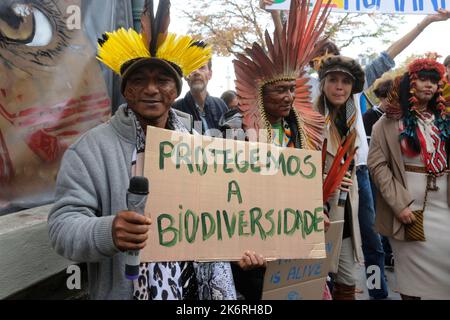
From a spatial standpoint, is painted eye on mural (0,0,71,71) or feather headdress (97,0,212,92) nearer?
feather headdress (97,0,212,92)

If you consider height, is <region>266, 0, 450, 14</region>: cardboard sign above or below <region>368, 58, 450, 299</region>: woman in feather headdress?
above

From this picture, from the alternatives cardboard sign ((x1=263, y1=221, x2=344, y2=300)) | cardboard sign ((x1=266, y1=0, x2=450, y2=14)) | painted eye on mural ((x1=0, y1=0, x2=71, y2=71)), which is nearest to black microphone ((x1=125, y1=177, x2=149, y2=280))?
cardboard sign ((x1=263, y1=221, x2=344, y2=300))

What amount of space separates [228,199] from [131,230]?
0.54 meters

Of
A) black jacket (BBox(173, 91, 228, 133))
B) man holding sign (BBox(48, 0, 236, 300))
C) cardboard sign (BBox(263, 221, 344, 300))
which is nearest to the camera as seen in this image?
man holding sign (BBox(48, 0, 236, 300))

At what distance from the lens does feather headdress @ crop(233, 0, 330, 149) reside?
2.42 m

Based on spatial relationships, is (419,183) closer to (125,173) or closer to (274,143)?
(274,143)

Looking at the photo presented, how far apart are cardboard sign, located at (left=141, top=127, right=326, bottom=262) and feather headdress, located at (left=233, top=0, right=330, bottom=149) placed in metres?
0.54


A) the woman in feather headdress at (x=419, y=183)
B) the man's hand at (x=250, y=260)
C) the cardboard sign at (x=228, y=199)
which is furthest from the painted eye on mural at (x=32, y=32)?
the woman in feather headdress at (x=419, y=183)

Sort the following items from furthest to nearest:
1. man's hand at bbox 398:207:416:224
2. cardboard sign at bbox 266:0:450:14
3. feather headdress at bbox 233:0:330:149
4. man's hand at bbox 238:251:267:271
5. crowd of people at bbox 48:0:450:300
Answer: cardboard sign at bbox 266:0:450:14, man's hand at bbox 398:207:416:224, feather headdress at bbox 233:0:330:149, man's hand at bbox 238:251:267:271, crowd of people at bbox 48:0:450:300

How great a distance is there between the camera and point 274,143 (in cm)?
256

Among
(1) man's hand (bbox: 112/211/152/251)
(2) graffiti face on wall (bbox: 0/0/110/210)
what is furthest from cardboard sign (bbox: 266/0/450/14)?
(1) man's hand (bbox: 112/211/152/251)

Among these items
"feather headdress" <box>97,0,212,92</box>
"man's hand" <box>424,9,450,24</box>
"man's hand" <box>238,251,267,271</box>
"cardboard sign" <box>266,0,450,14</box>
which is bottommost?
"man's hand" <box>238,251,267,271</box>

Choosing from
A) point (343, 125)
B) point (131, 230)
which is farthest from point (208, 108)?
point (131, 230)

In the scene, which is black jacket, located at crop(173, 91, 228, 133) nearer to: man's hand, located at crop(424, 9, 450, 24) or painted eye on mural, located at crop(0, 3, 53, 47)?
painted eye on mural, located at crop(0, 3, 53, 47)
